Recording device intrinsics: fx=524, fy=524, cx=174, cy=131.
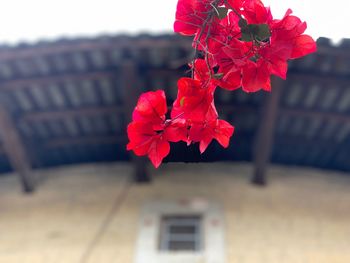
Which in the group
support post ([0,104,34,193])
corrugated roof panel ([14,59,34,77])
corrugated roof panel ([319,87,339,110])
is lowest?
support post ([0,104,34,193])

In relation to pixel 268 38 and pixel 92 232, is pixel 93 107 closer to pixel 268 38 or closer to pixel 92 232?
pixel 92 232

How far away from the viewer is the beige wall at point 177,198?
535cm

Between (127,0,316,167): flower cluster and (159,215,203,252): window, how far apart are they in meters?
4.03

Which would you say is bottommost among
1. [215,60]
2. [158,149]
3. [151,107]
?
[158,149]

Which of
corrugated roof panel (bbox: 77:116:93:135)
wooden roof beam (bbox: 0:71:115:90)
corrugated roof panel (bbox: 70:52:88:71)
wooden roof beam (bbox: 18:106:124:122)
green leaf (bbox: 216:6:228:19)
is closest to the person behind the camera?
green leaf (bbox: 216:6:228:19)

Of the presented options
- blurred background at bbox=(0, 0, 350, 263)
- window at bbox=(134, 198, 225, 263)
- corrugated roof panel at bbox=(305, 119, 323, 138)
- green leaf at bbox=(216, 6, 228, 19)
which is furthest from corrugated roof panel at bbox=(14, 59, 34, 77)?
green leaf at bbox=(216, 6, 228, 19)

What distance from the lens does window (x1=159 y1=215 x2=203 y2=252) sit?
5391 millimetres

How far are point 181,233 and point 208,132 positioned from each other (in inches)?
168

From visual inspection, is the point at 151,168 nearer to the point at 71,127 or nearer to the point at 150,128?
the point at 71,127

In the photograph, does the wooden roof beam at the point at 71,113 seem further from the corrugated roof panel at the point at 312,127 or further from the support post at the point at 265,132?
the corrugated roof panel at the point at 312,127

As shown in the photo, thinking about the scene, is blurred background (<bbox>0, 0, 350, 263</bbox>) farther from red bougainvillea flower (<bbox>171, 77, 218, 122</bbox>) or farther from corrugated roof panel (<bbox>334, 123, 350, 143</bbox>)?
red bougainvillea flower (<bbox>171, 77, 218, 122</bbox>)

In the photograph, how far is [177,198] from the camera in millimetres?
6039

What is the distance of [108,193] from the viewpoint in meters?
6.25

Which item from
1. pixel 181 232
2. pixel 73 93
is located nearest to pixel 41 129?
pixel 73 93
